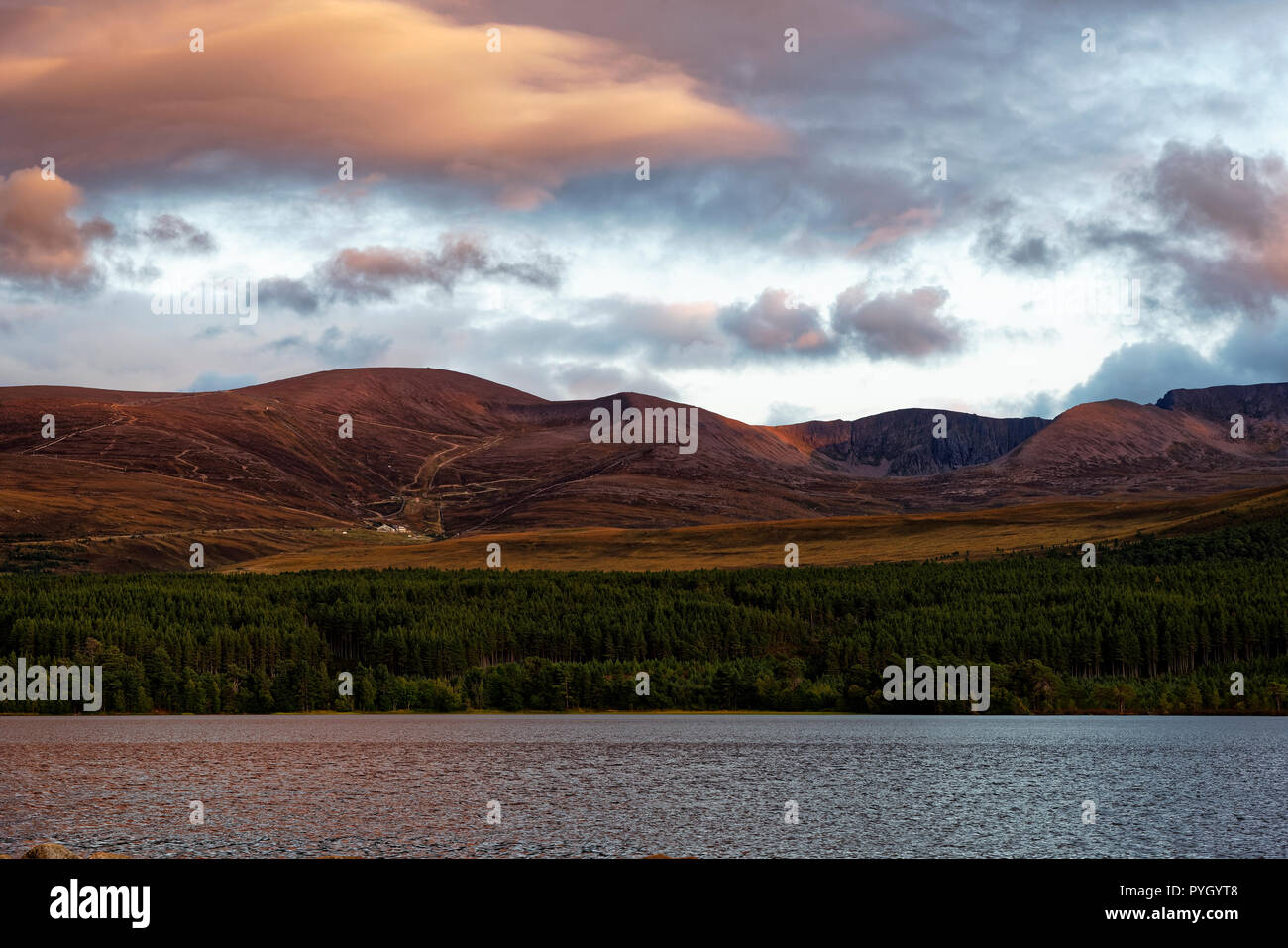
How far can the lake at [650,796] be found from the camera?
268 ft

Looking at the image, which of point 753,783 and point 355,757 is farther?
point 355,757

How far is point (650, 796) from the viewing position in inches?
4444

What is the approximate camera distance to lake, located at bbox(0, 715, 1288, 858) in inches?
3214

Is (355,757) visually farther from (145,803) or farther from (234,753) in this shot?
(145,803)
